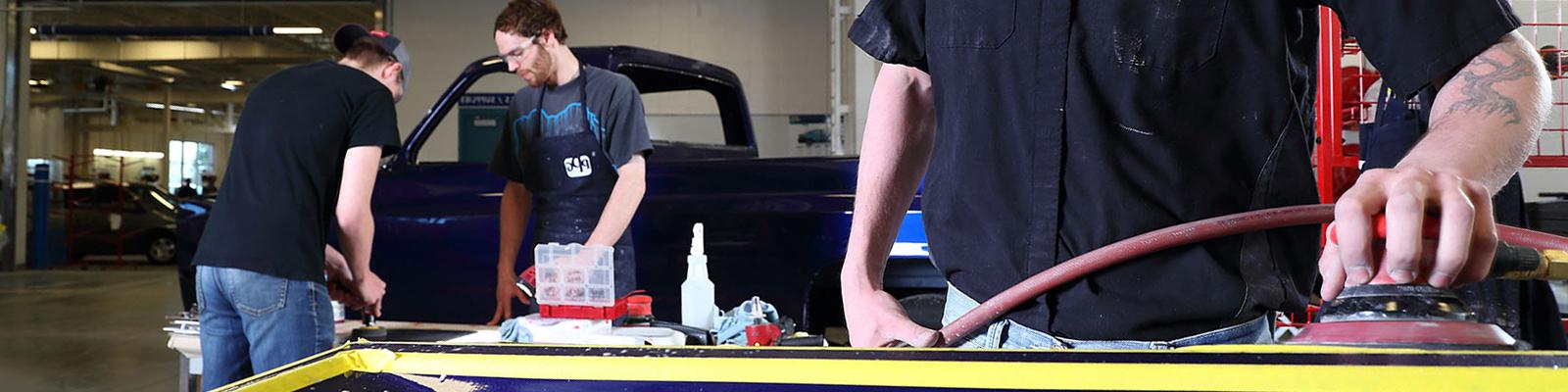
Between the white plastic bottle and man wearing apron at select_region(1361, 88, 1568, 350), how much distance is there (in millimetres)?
1756

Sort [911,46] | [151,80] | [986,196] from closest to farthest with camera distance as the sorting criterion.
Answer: [986,196]
[911,46]
[151,80]

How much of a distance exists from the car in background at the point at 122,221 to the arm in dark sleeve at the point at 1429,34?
1672 centimetres

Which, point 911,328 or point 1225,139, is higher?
point 1225,139

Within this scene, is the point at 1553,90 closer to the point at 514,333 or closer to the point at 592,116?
the point at 592,116

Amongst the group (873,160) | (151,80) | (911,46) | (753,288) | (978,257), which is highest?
(151,80)

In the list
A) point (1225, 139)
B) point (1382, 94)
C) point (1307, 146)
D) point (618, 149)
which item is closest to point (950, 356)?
point (1225, 139)

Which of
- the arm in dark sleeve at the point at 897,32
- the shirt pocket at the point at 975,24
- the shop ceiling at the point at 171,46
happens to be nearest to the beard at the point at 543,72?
the arm in dark sleeve at the point at 897,32

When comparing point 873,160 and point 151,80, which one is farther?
point 151,80

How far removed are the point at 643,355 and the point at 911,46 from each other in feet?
2.55

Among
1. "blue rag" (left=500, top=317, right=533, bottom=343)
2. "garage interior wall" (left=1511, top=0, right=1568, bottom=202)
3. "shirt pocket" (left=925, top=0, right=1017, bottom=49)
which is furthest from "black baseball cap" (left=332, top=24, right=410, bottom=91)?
"garage interior wall" (left=1511, top=0, right=1568, bottom=202)

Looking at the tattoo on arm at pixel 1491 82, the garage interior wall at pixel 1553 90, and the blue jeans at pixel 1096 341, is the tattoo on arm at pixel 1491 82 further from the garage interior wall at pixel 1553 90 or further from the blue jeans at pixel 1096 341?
the garage interior wall at pixel 1553 90

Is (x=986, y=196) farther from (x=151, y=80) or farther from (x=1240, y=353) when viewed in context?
(x=151, y=80)

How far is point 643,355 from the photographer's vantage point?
95 centimetres

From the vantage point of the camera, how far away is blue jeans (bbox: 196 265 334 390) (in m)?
2.82
